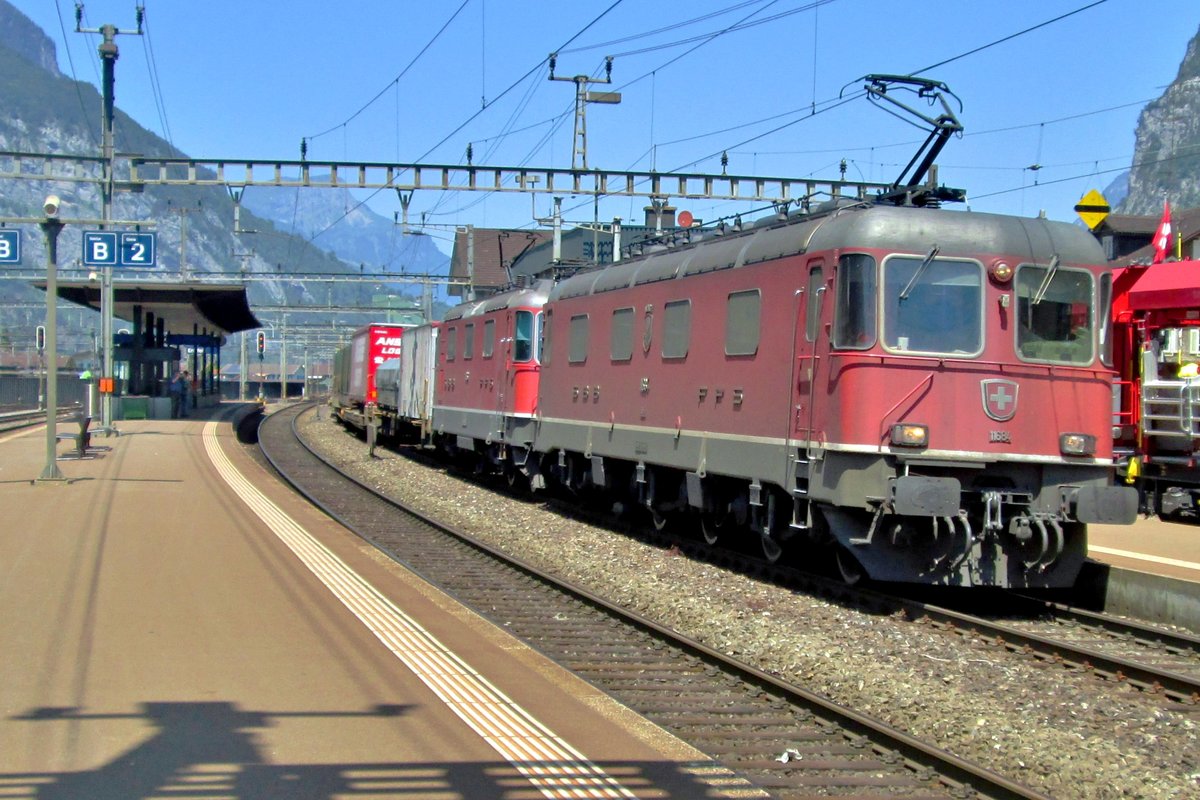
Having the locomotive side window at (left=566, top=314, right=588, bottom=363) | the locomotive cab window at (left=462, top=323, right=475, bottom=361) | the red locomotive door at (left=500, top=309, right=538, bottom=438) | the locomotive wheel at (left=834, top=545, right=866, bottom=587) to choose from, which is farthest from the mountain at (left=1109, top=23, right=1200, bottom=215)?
the locomotive wheel at (left=834, top=545, right=866, bottom=587)

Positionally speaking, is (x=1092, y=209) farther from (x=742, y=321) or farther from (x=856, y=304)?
(x=856, y=304)

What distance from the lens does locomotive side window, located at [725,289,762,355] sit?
1265cm

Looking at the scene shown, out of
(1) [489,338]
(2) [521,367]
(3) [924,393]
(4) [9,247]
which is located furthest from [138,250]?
(3) [924,393]

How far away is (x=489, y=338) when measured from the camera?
23.0 meters

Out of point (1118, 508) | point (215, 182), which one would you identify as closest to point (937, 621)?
point (1118, 508)

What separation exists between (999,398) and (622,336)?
6.43 metres

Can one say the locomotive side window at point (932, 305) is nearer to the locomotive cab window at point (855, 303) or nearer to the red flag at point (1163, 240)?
the locomotive cab window at point (855, 303)

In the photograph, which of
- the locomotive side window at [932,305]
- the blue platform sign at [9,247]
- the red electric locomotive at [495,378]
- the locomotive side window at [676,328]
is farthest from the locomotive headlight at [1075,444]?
the blue platform sign at [9,247]

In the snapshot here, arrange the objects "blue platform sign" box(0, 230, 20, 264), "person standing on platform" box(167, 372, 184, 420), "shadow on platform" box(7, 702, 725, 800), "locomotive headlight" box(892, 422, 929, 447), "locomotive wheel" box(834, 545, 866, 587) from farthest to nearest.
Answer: "person standing on platform" box(167, 372, 184, 420), "blue platform sign" box(0, 230, 20, 264), "locomotive wheel" box(834, 545, 866, 587), "locomotive headlight" box(892, 422, 929, 447), "shadow on platform" box(7, 702, 725, 800)

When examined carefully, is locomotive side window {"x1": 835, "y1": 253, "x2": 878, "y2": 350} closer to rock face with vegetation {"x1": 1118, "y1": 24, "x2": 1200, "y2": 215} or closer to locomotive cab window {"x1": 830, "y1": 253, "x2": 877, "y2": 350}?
locomotive cab window {"x1": 830, "y1": 253, "x2": 877, "y2": 350}

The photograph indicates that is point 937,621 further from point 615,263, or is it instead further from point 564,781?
point 615,263

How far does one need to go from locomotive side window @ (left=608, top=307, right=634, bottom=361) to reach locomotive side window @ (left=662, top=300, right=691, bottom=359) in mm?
1143

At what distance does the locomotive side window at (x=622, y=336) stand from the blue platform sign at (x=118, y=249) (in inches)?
548

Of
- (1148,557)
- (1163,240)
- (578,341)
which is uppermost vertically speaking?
(1163,240)
